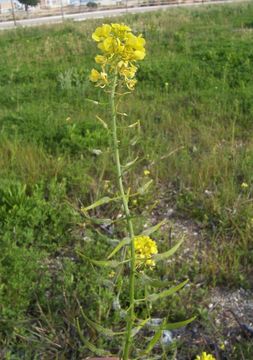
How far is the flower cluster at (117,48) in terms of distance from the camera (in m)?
1.43

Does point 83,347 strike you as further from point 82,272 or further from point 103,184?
point 103,184

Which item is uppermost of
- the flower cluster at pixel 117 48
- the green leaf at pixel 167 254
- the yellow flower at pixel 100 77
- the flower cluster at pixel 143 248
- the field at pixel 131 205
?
the flower cluster at pixel 117 48

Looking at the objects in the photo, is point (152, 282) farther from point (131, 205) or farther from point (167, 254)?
point (131, 205)

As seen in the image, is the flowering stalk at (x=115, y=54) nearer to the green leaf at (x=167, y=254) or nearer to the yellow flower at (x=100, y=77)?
the yellow flower at (x=100, y=77)

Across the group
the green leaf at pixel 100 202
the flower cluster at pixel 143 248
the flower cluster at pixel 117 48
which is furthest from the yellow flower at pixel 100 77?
the flower cluster at pixel 143 248

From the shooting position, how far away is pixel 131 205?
3346 millimetres

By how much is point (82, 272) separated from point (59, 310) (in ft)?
0.90

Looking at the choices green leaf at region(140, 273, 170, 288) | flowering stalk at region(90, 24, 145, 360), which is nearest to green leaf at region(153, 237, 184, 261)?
green leaf at region(140, 273, 170, 288)

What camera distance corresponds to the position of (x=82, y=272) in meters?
2.67

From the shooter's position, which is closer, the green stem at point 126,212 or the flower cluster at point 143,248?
the green stem at point 126,212

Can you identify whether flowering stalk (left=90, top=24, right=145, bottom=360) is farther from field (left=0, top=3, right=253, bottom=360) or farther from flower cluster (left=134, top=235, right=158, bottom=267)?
flower cluster (left=134, top=235, right=158, bottom=267)

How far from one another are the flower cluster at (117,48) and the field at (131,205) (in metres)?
0.12

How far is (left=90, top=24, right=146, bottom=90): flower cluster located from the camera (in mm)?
1433

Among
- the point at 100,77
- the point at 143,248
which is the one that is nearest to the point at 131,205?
the point at 143,248
